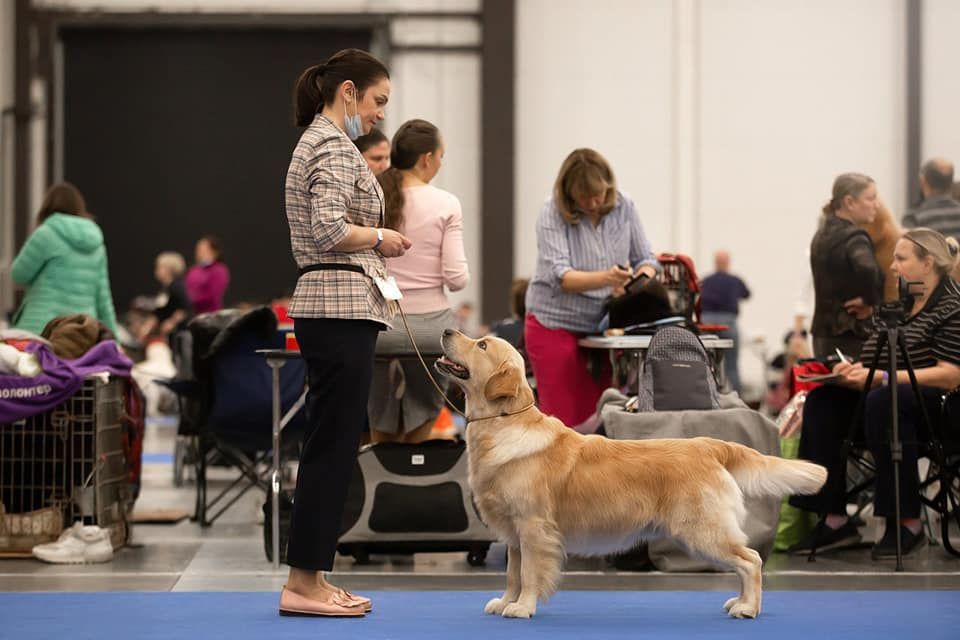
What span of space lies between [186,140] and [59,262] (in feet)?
29.3

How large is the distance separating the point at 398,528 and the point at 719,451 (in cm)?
142

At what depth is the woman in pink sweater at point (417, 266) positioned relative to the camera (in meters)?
4.90

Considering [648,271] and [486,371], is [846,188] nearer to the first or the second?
[648,271]

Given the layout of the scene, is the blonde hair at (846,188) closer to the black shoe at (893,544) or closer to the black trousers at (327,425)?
the black shoe at (893,544)

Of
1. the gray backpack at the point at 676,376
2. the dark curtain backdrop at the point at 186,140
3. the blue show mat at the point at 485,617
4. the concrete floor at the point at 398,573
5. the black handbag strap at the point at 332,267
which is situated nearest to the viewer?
the blue show mat at the point at 485,617

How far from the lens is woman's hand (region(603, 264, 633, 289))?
16.8 ft

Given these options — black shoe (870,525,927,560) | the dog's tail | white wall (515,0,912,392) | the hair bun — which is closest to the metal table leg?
the dog's tail

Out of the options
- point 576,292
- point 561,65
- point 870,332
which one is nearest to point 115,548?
point 576,292

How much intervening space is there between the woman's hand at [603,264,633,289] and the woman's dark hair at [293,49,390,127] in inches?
63.7

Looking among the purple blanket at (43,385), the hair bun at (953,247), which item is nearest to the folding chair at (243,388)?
the purple blanket at (43,385)

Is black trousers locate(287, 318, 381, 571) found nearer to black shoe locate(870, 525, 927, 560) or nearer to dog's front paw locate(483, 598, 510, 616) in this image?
dog's front paw locate(483, 598, 510, 616)

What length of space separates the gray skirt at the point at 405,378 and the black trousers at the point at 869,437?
1422 millimetres

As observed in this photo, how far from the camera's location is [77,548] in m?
5.01

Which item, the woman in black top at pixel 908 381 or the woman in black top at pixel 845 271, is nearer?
the woman in black top at pixel 908 381
